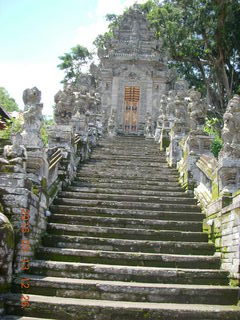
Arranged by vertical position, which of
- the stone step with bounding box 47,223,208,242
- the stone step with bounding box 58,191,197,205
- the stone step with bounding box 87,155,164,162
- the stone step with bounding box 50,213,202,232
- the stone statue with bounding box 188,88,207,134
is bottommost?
the stone step with bounding box 47,223,208,242

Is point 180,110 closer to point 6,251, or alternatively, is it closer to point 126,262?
point 126,262

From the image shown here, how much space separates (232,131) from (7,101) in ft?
112

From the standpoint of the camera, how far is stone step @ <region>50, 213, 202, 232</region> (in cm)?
837

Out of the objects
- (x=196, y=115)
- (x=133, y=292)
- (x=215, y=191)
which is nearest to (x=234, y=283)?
(x=133, y=292)

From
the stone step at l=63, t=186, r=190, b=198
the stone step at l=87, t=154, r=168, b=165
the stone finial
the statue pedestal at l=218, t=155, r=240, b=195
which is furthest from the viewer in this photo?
the stone step at l=87, t=154, r=168, b=165

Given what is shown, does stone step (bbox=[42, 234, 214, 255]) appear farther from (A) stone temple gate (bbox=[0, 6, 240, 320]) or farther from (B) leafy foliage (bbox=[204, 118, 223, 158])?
(B) leafy foliage (bbox=[204, 118, 223, 158])

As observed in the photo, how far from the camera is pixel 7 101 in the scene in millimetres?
38500

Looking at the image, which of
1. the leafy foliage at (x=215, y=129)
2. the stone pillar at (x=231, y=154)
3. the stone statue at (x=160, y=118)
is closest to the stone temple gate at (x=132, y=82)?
the stone statue at (x=160, y=118)

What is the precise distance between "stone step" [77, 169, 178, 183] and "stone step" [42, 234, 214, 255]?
3588mm

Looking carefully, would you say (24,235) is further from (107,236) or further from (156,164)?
(156,164)

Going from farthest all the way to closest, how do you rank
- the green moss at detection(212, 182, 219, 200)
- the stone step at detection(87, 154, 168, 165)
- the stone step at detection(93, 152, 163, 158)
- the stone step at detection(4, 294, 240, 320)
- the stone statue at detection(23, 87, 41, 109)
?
1. the stone step at detection(93, 152, 163, 158)
2. the stone step at detection(87, 154, 168, 165)
3. the stone statue at detection(23, 87, 41, 109)
4. the green moss at detection(212, 182, 219, 200)
5. the stone step at detection(4, 294, 240, 320)

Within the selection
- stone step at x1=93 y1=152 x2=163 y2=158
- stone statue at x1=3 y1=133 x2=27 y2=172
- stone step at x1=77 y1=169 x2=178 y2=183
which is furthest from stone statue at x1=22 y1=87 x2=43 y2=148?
stone step at x1=93 y1=152 x2=163 y2=158

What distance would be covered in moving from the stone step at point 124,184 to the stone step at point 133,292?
4.46 m

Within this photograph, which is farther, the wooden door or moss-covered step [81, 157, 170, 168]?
the wooden door
